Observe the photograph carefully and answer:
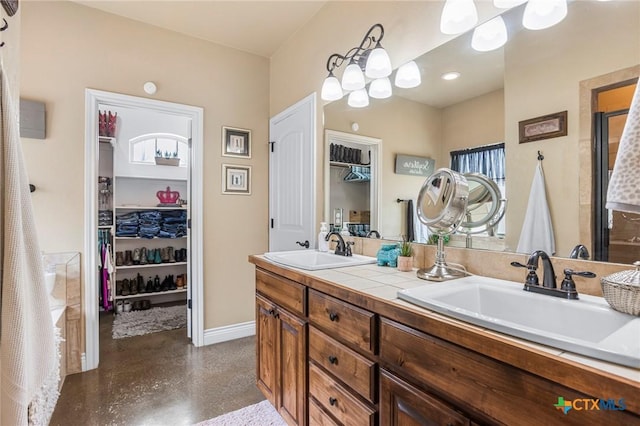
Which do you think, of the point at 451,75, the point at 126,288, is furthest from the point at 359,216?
the point at 126,288

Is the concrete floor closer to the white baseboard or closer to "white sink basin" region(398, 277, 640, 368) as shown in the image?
the white baseboard

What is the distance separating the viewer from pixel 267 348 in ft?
5.82

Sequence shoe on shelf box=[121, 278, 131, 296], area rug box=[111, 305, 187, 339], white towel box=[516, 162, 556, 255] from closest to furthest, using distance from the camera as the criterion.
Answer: white towel box=[516, 162, 556, 255] < area rug box=[111, 305, 187, 339] < shoe on shelf box=[121, 278, 131, 296]

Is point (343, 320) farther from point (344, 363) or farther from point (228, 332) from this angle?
point (228, 332)

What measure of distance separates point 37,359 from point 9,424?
162 millimetres

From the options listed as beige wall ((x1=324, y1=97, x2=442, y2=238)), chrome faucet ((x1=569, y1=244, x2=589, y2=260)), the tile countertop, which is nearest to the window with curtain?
beige wall ((x1=324, y1=97, x2=442, y2=238))

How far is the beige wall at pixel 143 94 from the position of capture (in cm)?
224

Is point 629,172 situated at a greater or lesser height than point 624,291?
greater

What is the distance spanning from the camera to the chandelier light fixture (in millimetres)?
1745

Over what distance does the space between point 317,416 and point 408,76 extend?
5.78 feet

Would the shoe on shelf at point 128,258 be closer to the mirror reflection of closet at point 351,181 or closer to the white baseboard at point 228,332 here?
the white baseboard at point 228,332

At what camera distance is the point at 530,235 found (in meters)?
1.20

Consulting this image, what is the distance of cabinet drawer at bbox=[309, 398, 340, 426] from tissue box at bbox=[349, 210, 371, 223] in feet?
3.58
